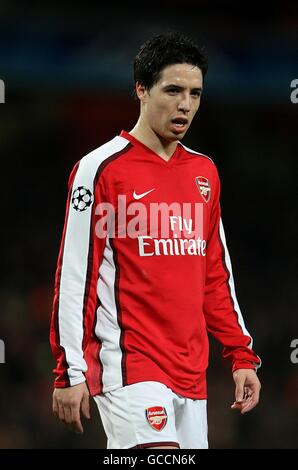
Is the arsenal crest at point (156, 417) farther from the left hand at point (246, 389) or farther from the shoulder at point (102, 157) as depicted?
the shoulder at point (102, 157)

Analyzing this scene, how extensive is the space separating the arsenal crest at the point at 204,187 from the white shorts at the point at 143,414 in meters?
0.81

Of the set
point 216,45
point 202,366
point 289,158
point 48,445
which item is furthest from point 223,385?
point 202,366

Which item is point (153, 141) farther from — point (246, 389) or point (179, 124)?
point (246, 389)

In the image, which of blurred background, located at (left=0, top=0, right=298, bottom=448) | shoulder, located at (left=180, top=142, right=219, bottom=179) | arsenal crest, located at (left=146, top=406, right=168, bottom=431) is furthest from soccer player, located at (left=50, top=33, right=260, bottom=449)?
blurred background, located at (left=0, top=0, right=298, bottom=448)

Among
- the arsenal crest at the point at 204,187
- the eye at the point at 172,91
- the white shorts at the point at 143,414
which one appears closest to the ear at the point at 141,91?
the eye at the point at 172,91

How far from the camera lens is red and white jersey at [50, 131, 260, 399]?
11.4 ft

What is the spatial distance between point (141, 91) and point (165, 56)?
7.1 inches

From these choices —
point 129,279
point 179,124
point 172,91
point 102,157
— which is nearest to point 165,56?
point 172,91

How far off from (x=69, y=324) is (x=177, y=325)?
1.38 feet

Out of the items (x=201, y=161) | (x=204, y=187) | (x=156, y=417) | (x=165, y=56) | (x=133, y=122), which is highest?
(x=133, y=122)

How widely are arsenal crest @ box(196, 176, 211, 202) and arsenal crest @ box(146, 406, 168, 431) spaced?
900 mm

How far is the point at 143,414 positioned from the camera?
133 inches

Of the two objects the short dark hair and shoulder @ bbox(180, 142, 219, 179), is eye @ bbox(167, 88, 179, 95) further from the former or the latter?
shoulder @ bbox(180, 142, 219, 179)

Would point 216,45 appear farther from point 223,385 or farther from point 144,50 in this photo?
point 144,50
